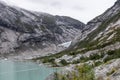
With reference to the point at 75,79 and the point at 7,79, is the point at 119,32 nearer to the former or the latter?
the point at 7,79

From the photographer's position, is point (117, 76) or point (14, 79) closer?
point (117, 76)

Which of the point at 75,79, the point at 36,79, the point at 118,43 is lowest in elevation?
the point at 75,79

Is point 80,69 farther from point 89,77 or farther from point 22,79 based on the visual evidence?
point 22,79

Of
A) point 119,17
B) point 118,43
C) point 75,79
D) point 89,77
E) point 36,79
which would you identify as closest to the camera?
point 75,79

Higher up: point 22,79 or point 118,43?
point 118,43

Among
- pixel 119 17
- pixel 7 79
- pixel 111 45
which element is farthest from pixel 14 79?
pixel 119 17

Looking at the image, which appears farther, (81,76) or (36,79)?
(36,79)

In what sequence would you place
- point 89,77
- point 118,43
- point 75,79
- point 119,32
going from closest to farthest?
point 75,79 → point 89,77 → point 118,43 → point 119,32

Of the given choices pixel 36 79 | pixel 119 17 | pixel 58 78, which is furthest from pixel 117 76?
pixel 119 17

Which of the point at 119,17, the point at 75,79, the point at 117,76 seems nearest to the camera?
the point at 75,79
